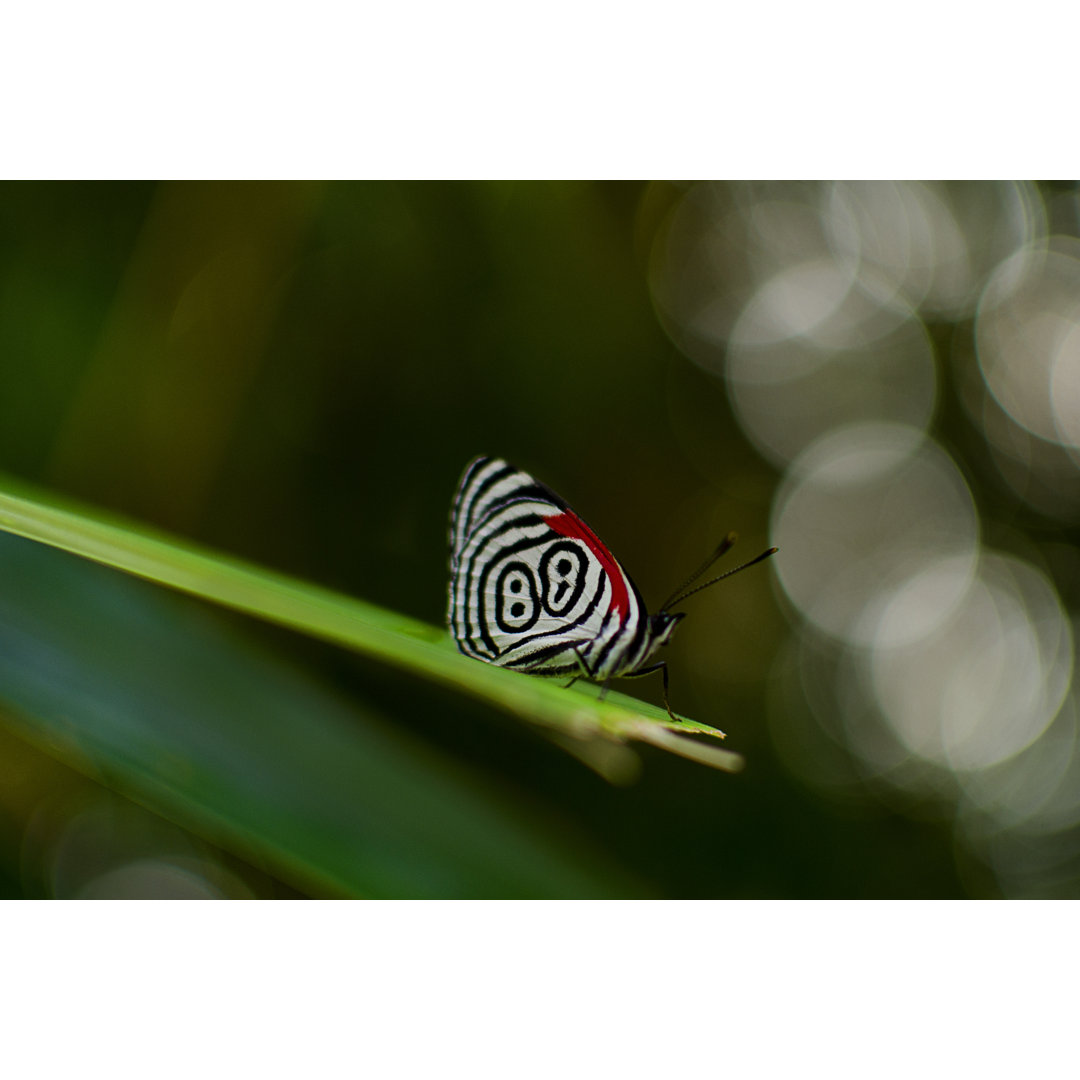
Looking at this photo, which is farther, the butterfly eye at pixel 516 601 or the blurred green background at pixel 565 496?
the butterfly eye at pixel 516 601

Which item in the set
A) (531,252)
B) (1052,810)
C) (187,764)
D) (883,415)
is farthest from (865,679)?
(187,764)

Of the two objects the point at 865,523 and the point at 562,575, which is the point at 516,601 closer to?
the point at 562,575

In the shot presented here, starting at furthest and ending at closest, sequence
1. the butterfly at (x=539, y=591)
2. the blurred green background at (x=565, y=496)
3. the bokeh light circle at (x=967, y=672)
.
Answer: the bokeh light circle at (x=967, y=672)
the butterfly at (x=539, y=591)
the blurred green background at (x=565, y=496)

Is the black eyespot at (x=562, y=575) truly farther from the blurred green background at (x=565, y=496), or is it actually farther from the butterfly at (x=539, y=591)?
the blurred green background at (x=565, y=496)

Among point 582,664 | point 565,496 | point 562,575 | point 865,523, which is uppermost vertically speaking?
point 865,523

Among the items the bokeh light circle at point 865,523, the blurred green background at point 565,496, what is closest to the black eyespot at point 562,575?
the blurred green background at point 565,496

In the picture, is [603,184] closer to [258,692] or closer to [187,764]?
[258,692]

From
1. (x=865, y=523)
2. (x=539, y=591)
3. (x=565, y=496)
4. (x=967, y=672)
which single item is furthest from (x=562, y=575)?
(x=967, y=672)

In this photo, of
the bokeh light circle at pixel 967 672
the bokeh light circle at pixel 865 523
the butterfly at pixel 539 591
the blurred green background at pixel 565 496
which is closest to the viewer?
the blurred green background at pixel 565 496
